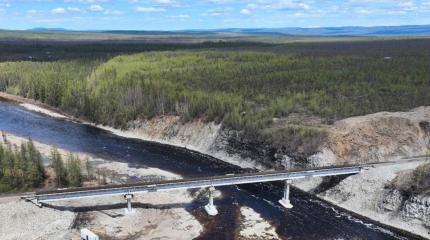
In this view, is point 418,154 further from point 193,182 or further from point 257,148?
point 193,182

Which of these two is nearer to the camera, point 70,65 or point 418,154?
point 418,154

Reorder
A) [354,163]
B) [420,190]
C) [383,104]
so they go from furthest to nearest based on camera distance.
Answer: [383,104] < [354,163] < [420,190]

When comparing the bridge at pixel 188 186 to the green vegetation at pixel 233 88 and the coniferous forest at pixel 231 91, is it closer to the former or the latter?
the coniferous forest at pixel 231 91

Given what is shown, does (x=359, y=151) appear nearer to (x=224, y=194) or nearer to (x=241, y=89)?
(x=224, y=194)

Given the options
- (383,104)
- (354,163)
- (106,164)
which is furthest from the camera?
(383,104)

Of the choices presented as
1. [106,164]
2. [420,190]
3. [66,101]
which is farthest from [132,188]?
[66,101]

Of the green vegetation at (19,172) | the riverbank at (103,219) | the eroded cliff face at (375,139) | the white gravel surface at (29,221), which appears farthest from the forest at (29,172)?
the eroded cliff face at (375,139)

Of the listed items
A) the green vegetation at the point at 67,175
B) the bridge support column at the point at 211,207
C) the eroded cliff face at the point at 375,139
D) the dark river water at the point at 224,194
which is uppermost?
the eroded cliff face at the point at 375,139

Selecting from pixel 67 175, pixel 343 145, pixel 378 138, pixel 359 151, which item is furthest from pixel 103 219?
pixel 378 138

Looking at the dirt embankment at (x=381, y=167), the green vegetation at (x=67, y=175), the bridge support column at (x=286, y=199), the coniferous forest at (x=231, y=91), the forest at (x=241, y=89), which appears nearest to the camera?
the dirt embankment at (x=381, y=167)
